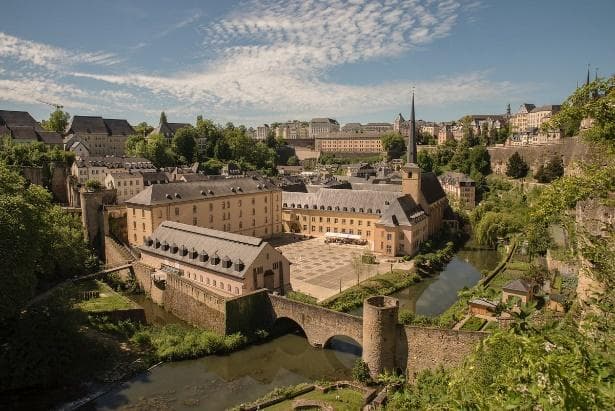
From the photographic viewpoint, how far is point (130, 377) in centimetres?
2469

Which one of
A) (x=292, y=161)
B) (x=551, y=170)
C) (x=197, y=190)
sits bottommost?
(x=197, y=190)

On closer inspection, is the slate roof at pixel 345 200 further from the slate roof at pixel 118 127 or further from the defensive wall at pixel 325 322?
the slate roof at pixel 118 127

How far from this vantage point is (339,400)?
21500mm

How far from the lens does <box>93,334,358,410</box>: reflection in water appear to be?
74.3 ft

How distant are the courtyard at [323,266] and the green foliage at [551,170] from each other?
41243mm

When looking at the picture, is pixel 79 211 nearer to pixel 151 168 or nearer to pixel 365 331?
pixel 151 168

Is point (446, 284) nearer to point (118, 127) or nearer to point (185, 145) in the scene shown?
point (185, 145)

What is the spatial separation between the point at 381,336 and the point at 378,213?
33878 millimetres

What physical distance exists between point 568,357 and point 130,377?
24.0 meters

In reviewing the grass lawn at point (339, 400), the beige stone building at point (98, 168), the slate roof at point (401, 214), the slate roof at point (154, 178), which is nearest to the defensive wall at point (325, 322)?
the grass lawn at point (339, 400)

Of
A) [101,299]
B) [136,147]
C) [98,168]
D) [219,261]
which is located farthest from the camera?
[136,147]

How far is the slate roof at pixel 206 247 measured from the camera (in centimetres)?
3234

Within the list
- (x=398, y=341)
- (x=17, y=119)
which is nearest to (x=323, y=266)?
→ (x=398, y=341)

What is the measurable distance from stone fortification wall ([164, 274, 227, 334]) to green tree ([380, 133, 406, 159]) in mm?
118583
